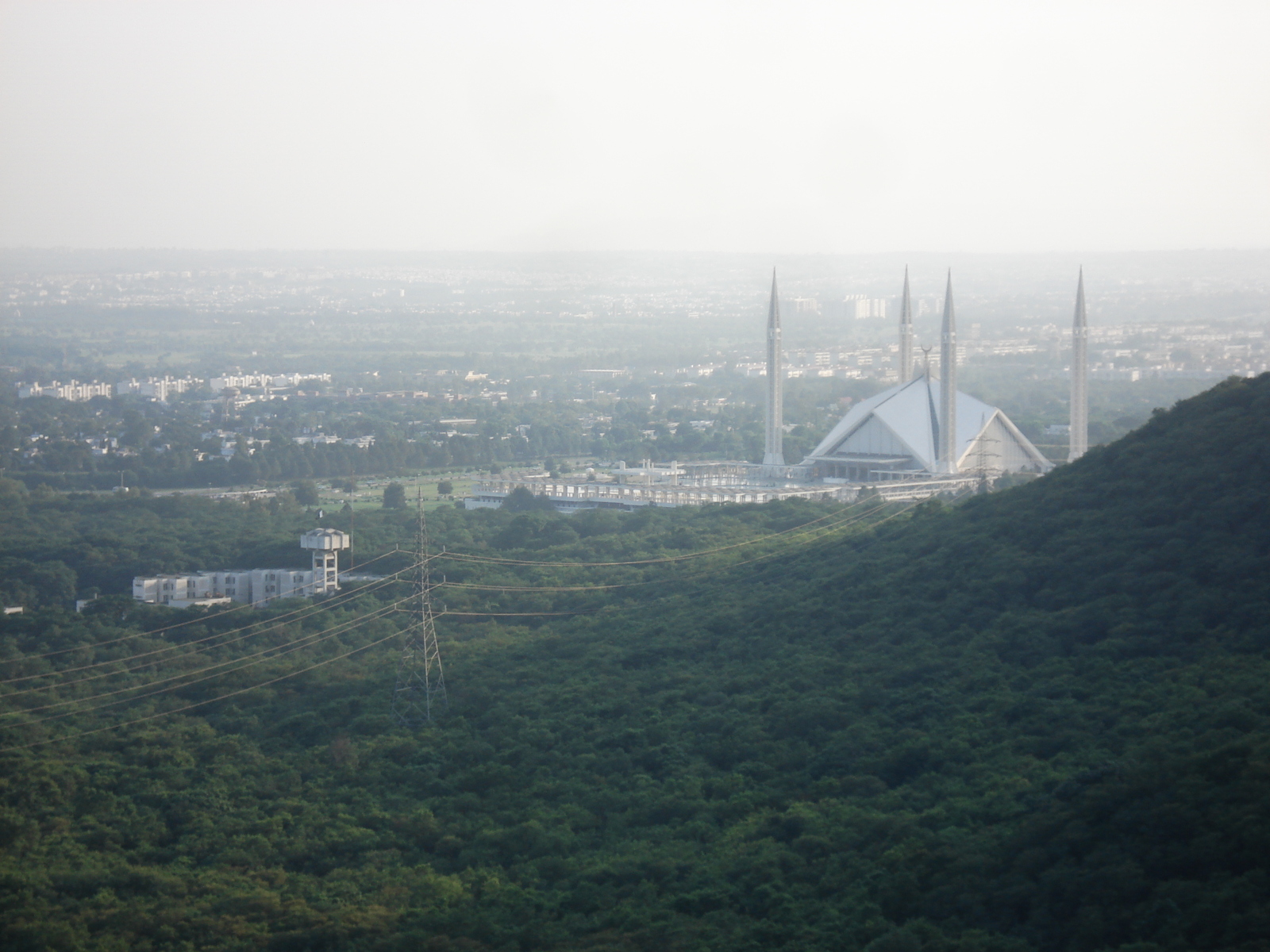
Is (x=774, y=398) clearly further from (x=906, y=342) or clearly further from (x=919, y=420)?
(x=919, y=420)

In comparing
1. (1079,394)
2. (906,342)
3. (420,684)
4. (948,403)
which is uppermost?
(906,342)

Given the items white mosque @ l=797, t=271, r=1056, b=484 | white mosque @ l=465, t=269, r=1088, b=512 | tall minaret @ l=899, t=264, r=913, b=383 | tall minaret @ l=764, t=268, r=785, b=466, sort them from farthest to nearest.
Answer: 1. tall minaret @ l=899, t=264, r=913, b=383
2. tall minaret @ l=764, t=268, r=785, b=466
3. white mosque @ l=797, t=271, r=1056, b=484
4. white mosque @ l=465, t=269, r=1088, b=512

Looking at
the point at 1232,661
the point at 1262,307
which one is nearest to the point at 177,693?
the point at 1232,661

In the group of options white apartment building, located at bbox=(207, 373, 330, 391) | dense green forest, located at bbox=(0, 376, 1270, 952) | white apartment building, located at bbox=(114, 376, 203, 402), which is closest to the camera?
dense green forest, located at bbox=(0, 376, 1270, 952)

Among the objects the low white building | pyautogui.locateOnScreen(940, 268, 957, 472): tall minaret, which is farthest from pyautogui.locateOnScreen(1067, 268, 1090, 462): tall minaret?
the low white building

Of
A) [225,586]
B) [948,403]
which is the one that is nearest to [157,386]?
[948,403]

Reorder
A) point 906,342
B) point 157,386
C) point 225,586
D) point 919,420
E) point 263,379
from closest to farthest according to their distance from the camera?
point 225,586, point 919,420, point 906,342, point 157,386, point 263,379

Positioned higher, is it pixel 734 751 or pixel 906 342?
pixel 906 342

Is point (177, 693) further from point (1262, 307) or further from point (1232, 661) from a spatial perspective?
point (1262, 307)

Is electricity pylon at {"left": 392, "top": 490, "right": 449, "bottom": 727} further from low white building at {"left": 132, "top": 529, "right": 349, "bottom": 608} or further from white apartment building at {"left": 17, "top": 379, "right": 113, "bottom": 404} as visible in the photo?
white apartment building at {"left": 17, "top": 379, "right": 113, "bottom": 404}
